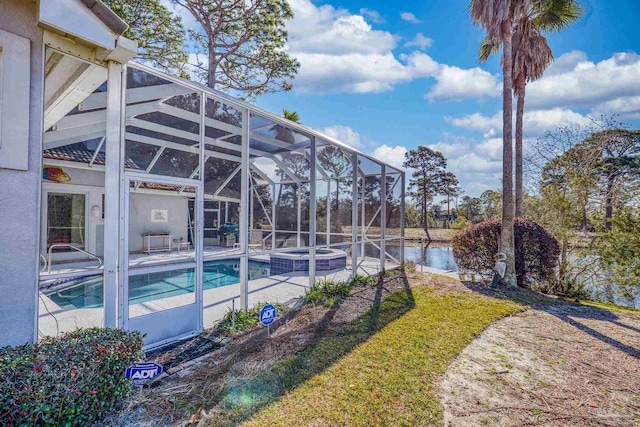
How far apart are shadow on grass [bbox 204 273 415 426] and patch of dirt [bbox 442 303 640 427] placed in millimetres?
1457

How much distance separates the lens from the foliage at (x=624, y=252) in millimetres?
7578

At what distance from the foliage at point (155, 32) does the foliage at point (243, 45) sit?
650 millimetres

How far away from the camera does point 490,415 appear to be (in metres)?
3.02

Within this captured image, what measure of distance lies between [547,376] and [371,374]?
2.25 m

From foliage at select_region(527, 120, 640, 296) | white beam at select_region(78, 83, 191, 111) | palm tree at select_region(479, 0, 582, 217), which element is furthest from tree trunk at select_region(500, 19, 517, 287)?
white beam at select_region(78, 83, 191, 111)

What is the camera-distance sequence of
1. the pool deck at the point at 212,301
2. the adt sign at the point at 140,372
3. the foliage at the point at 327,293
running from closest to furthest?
the adt sign at the point at 140,372
the pool deck at the point at 212,301
the foliage at the point at 327,293

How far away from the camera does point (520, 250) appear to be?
9.02m

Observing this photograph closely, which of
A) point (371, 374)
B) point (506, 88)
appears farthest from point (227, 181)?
point (506, 88)

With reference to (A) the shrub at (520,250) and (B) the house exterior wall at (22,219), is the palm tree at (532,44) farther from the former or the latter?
(B) the house exterior wall at (22,219)

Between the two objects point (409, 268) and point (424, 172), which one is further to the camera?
point (424, 172)

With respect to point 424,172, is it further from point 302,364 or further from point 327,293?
point 302,364

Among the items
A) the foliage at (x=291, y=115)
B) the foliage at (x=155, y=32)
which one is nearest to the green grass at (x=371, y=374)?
the foliage at (x=291, y=115)

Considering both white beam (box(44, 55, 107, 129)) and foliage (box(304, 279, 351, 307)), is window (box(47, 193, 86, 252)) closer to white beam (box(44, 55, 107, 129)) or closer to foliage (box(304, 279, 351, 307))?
white beam (box(44, 55, 107, 129))

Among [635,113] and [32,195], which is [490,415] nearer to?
[32,195]
